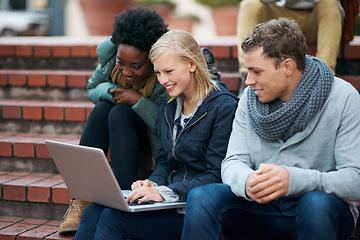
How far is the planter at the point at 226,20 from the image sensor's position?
8086 millimetres

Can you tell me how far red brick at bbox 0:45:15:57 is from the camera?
4309mm

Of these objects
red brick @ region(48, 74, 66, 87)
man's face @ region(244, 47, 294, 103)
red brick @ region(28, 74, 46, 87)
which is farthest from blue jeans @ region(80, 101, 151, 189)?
red brick @ region(28, 74, 46, 87)

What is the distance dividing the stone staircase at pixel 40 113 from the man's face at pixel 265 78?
130 centimetres

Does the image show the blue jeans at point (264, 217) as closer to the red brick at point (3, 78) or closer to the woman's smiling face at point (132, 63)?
the woman's smiling face at point (132, 63)

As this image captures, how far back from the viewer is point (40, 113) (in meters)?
3.66

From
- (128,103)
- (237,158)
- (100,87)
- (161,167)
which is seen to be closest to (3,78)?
(100,87)

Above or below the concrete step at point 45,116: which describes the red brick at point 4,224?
below

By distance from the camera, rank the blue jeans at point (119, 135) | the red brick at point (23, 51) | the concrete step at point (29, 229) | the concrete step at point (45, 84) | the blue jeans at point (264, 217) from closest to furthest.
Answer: the blue jeans at point (264, 217), the blue jeans at point (119, 135), the concrete step at point (29, 229), the concrete step at point (45, 84), the red brick at point (23, 51)

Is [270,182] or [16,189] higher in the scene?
[270,182]

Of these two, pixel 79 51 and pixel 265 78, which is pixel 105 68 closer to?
pixel 265 78

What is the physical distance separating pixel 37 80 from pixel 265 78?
242 centimetres

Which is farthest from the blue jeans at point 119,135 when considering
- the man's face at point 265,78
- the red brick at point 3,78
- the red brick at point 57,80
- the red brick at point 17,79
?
the red brick at point 3,78

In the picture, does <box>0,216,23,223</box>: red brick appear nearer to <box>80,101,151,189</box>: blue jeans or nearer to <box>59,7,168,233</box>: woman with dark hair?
<box>59,7,168,233</box>: woman with dark hair

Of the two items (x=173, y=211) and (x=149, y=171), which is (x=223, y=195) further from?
(x=149, y=171)
